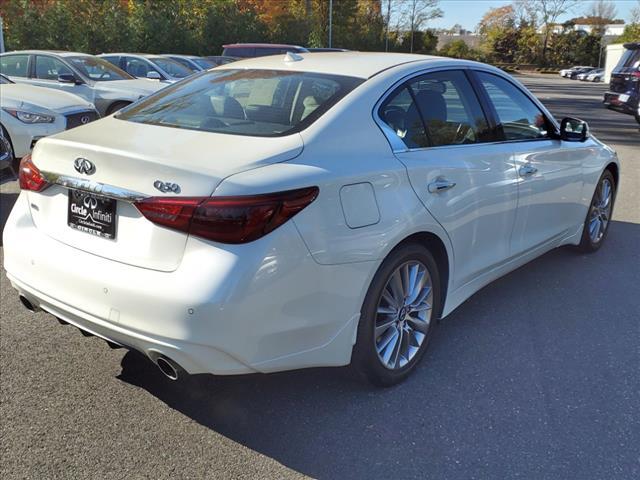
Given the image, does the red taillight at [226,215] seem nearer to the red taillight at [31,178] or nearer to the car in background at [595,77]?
the red taillight at [31,178]

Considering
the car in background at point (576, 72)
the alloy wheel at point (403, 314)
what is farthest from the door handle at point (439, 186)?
the car in background at point (576, 72)

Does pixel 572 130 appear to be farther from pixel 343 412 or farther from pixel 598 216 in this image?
pixel 343 412

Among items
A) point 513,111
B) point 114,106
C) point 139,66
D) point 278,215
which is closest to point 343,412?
point 278,215

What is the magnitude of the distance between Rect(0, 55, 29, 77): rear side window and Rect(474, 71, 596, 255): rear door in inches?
399

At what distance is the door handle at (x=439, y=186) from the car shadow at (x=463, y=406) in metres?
1.00

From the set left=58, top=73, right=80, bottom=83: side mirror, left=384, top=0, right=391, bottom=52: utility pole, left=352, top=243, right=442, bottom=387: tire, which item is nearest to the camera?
left=352, top=243, right=442, bottom=387: tire

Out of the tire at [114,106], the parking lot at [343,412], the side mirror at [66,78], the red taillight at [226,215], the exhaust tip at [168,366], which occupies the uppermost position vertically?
the red taillight at [226,215]

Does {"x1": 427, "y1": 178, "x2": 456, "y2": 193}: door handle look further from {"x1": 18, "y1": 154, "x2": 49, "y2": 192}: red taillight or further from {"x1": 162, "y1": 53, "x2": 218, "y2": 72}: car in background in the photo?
{"x1": 162, "y1": 53, "x2": 218, "y2": 72}: car in background

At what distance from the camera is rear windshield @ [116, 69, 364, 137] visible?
10.0 ft

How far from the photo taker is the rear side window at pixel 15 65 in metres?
11.6

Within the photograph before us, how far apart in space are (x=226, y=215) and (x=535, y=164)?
2.55m

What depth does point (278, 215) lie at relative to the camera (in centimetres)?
252

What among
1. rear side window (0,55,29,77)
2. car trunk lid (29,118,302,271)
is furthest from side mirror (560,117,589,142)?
rear side window (0,55,29,77)

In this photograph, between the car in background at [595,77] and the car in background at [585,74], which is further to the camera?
the car in background at [585,74]
